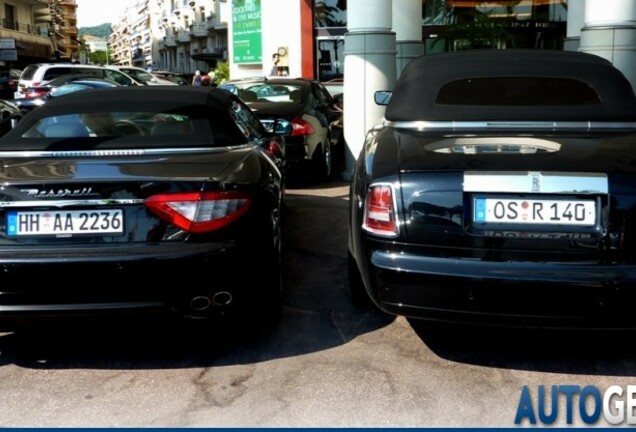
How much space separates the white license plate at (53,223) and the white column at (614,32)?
6478mm

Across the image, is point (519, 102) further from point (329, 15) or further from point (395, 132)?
point (329, 15)

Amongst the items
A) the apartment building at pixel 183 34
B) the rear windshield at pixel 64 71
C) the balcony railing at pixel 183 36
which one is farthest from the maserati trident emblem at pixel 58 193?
the balcony railing at pixel 183 36

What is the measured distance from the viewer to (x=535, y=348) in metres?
3.65

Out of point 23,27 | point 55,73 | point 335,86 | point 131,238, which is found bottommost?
point 131,238

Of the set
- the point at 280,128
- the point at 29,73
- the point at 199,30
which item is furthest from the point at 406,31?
the point at 199,30

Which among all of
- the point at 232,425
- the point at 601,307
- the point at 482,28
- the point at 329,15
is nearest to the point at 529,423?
the point at 601,307

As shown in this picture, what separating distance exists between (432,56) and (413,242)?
6.77 feet

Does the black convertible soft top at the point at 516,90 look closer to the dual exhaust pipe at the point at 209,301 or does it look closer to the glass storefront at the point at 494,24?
the dual exhaust pipe at the point at 209,301

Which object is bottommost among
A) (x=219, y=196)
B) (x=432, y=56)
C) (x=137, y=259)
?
(x=137, y=259)

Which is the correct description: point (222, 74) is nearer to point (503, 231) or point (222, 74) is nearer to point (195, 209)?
point (195, 209)

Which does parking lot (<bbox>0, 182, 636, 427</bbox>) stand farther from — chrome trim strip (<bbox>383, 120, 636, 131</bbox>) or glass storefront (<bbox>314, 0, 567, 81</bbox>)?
glass storefront (<bbox>314, 0, 567, 81</bbox>)

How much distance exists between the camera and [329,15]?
22.1 metres

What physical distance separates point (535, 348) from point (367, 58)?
206 inches

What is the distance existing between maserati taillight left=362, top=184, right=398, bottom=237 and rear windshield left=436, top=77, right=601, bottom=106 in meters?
1.20
